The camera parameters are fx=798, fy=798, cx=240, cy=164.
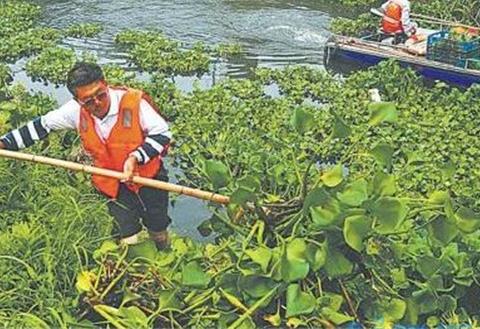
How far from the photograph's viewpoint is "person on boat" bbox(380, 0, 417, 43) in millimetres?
11219

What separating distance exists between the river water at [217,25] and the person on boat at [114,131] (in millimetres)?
5344

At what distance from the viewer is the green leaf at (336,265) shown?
13.3 feet

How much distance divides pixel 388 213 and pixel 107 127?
1882 millimetres

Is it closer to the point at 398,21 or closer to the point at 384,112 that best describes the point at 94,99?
the point at 384,112

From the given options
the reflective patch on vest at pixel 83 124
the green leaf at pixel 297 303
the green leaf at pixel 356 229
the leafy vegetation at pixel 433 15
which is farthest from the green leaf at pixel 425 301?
the leafy vegetation at pixel 433 15

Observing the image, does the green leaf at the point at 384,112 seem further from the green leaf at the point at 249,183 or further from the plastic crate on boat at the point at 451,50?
the plastic crate on boat at the point at 451,50

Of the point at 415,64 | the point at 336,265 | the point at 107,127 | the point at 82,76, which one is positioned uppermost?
the point at 82,76

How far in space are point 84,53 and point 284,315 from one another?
8.53 metres

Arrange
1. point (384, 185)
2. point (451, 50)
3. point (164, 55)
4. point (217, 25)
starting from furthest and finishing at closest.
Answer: point (217, 25) < point (164, 55) < point (451, 50) < point (384, 185)

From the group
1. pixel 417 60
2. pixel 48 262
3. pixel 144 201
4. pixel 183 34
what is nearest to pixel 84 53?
pixel 183 34

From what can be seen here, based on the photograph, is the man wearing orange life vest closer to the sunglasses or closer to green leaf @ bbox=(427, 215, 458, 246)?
the sunglasses

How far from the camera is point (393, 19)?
11.4m

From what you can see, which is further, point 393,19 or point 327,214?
point 393,19

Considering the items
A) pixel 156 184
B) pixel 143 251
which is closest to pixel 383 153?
pixel 156 184
